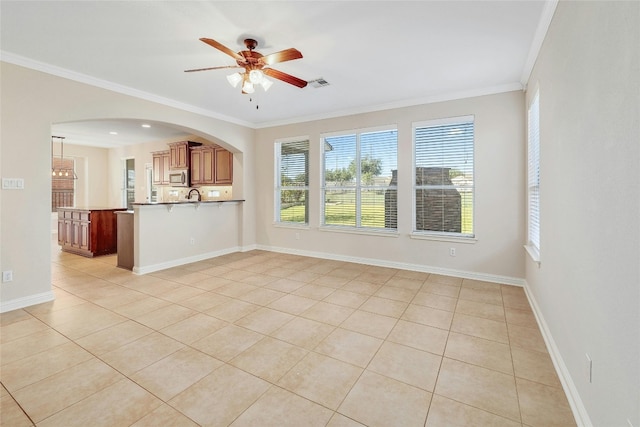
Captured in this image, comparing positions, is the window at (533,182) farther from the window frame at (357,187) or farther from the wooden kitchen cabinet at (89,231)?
the wooden kitchen cabinet at (89,231)

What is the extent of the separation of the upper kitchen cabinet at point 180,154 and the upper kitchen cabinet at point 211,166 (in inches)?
5.1

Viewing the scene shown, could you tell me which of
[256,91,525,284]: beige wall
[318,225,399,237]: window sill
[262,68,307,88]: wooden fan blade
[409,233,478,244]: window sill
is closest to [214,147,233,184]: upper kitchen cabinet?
[256,91,525,284]: beige wall

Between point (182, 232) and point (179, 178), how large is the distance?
262 cm

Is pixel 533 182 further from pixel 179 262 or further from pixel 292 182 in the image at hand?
pixel 179 262

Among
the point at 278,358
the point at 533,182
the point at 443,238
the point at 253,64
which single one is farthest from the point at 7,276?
the point at 533,182

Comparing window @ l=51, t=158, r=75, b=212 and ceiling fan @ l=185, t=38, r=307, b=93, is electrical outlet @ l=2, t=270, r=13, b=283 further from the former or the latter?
window @ l=51, t=158, r=75, b=212

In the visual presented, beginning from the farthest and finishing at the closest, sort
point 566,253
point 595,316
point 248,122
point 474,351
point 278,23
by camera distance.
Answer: point 248,122 < point 278,23 < point 474,351 < point 566,253 < point 595,316

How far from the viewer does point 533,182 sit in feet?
11.3

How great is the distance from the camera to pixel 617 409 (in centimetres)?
122

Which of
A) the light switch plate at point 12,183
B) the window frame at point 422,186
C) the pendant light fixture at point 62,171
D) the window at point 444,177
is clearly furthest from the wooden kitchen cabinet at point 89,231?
the window at point 444,177

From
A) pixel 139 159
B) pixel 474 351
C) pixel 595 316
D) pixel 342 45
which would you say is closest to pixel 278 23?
pixel 342 45

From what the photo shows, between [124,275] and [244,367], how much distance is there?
3.46 m

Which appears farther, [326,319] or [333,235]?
[333,235]

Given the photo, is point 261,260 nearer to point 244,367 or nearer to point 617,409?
point 244,367
